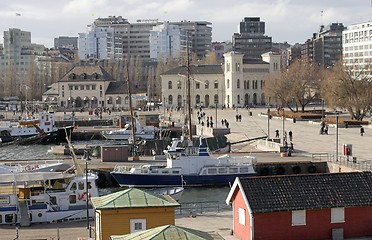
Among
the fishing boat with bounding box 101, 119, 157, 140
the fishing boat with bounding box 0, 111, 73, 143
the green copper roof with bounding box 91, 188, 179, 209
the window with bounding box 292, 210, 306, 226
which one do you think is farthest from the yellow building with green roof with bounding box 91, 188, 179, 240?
the fishing boat with bounding box 0, 111, 73, 143

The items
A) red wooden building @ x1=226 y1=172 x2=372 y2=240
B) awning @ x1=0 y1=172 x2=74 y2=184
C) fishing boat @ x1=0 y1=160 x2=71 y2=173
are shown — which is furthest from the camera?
fishing boat @ x1=0 y1=160 x2=71 y2=173

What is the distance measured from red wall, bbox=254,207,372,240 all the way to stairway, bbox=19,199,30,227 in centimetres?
1313

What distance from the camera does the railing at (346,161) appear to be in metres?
50.6

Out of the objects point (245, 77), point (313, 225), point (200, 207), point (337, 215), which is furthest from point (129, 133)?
point (245, 77)

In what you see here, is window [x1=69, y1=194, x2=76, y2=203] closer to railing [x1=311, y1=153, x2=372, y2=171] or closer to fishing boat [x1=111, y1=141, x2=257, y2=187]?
fishing boat [x1=111, y1=141, x2=257, y2=187]

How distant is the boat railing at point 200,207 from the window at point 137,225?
31.3 feet

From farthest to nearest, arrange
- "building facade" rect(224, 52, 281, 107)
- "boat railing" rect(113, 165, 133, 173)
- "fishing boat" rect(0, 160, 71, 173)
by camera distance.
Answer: "building facade" rect(224, 52, 281, 107) < "boat railing" rect(113, 165, 133, 173) < "fishing boat" rect(0, 160, 71, 173)

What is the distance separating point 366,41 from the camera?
7662 inches

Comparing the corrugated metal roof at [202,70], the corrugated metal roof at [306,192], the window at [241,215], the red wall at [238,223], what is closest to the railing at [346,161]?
the corrugated metal roof at [306,192]

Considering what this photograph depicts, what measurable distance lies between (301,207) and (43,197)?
14982mm

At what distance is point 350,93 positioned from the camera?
95.4 m

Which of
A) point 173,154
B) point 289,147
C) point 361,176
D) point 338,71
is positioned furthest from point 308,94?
point 361,176

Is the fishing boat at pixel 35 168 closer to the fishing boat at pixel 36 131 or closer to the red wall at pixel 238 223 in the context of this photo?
the red wall at pixel 238 223

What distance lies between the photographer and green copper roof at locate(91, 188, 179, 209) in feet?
96.5
